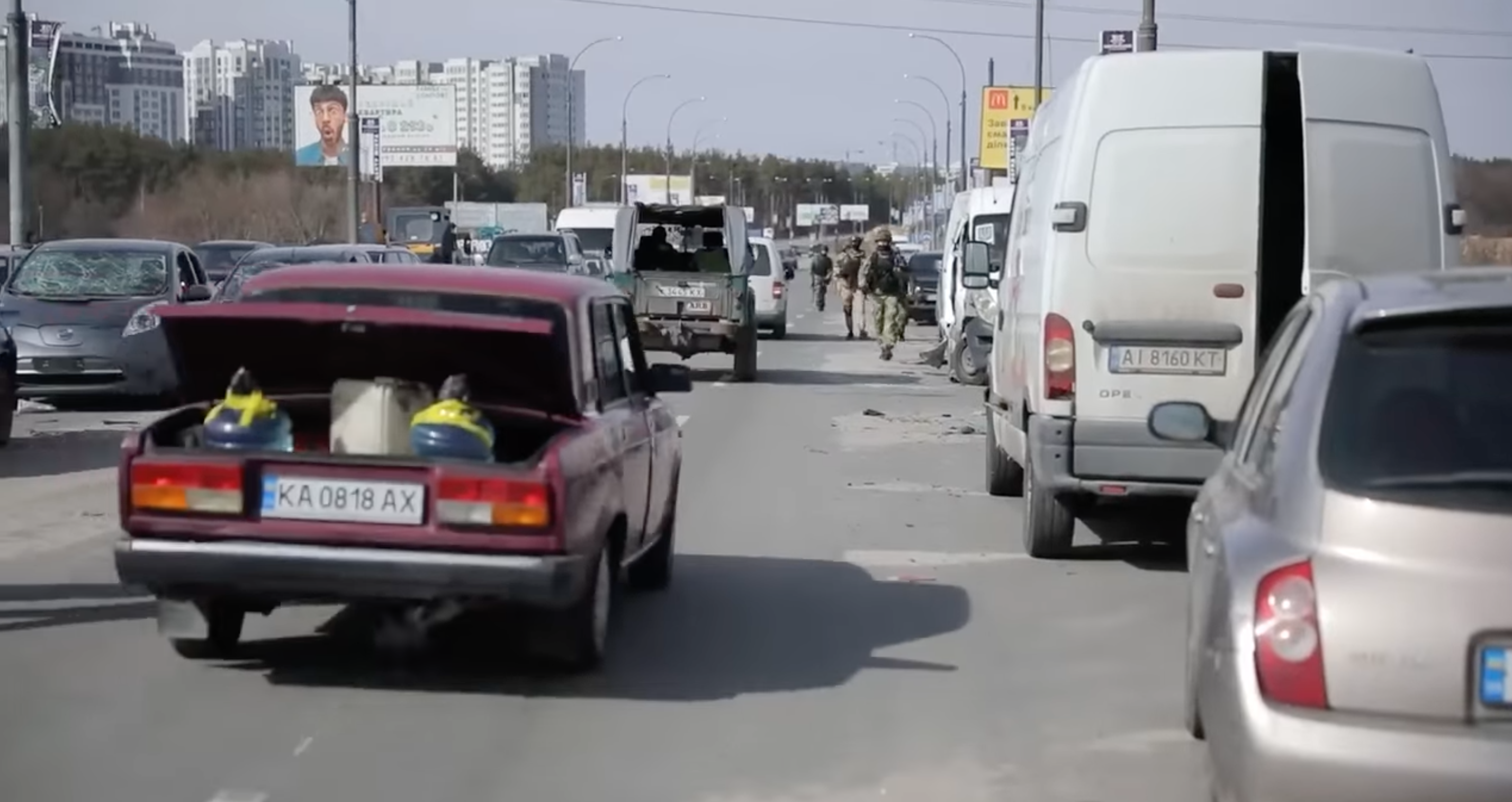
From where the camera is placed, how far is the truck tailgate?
2508 centimetres

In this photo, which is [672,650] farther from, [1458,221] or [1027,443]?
[1458,221]

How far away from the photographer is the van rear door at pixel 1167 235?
33.1ft

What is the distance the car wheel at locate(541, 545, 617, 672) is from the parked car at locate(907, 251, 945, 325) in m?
34.6

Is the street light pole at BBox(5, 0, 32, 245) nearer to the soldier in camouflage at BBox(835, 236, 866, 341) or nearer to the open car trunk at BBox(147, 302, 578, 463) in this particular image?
the soldier in camouflage at BBox(835, 236, 866, 341)

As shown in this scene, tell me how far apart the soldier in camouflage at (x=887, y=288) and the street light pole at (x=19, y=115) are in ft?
41.3

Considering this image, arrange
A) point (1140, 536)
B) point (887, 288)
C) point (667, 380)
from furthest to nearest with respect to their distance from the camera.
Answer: point (887, 288) → point (1140, 536) → point (667, 380)

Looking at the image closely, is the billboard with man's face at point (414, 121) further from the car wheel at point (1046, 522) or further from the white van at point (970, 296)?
the car wheel at point (1046, 522)

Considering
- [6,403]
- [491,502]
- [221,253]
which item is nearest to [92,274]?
[6,403]

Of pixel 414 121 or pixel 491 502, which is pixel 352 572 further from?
pixel 414 121

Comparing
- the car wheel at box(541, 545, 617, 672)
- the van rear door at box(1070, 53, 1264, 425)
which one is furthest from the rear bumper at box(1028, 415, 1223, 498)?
the car wheel at box(541, 545, 617, 672)

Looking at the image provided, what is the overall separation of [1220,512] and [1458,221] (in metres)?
5.09

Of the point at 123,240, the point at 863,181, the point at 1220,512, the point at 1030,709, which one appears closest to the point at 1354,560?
the point at 1220,512

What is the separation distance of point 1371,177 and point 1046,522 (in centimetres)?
247

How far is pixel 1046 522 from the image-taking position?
11.0 metres
